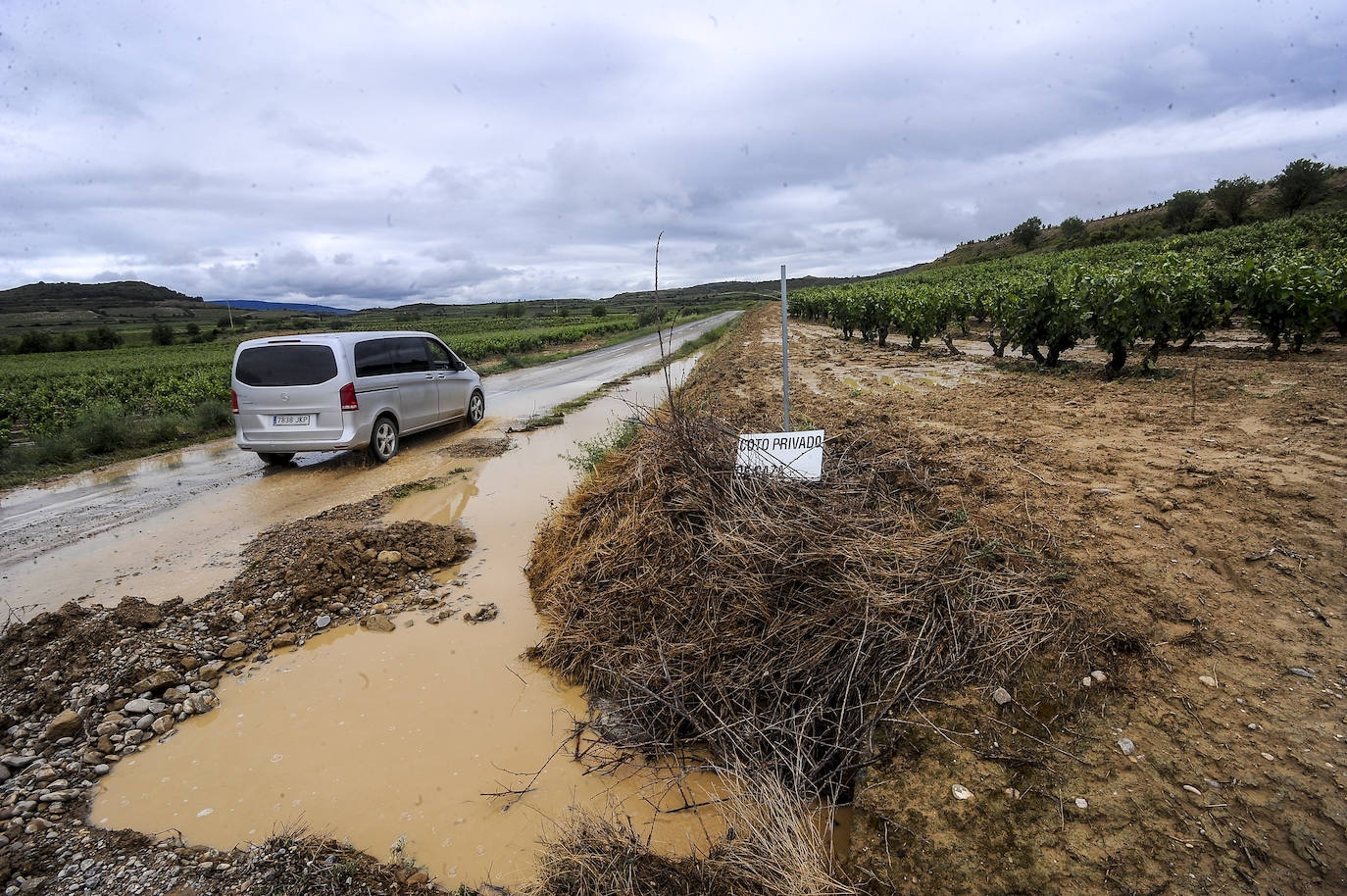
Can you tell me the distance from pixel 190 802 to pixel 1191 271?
16.0 metres

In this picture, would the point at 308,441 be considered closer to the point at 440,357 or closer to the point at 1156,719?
the point at 440,357

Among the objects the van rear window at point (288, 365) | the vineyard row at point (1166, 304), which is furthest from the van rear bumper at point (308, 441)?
the vineyard row at point (1166, 304)

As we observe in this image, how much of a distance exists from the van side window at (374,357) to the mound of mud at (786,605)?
5.69 m

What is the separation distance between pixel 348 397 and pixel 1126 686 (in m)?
8.88

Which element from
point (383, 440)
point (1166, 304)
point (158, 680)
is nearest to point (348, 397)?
point (383, 440)

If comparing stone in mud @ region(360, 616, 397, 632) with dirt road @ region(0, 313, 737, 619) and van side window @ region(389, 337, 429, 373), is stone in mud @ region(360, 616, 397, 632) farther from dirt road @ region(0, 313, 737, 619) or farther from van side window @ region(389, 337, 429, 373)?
van side window @ region(389, 337, 429, 373)

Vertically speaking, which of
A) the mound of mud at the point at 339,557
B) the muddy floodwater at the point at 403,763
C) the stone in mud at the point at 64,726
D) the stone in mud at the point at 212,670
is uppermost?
the mound of mud at the point at 339,557

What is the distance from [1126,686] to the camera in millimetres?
2842

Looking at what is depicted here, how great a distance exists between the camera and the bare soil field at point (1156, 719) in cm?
218

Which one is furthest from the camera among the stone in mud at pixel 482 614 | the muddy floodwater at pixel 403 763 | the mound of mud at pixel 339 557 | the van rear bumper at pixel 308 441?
the van rear bumper at pixel 308 441

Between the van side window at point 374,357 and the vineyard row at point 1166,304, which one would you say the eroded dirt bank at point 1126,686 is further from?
the vineyard row at point 1166,304

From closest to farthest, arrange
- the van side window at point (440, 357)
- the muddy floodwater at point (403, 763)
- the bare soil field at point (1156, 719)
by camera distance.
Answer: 1. the bare soil field at point (1156, 719)
2. the muddy floodwater at point (403, 763)
3. the van side window at point (440, 357)

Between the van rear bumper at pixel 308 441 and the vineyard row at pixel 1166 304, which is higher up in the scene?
the vineyard row at pixel 1166 304

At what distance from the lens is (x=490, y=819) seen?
3.02 m
